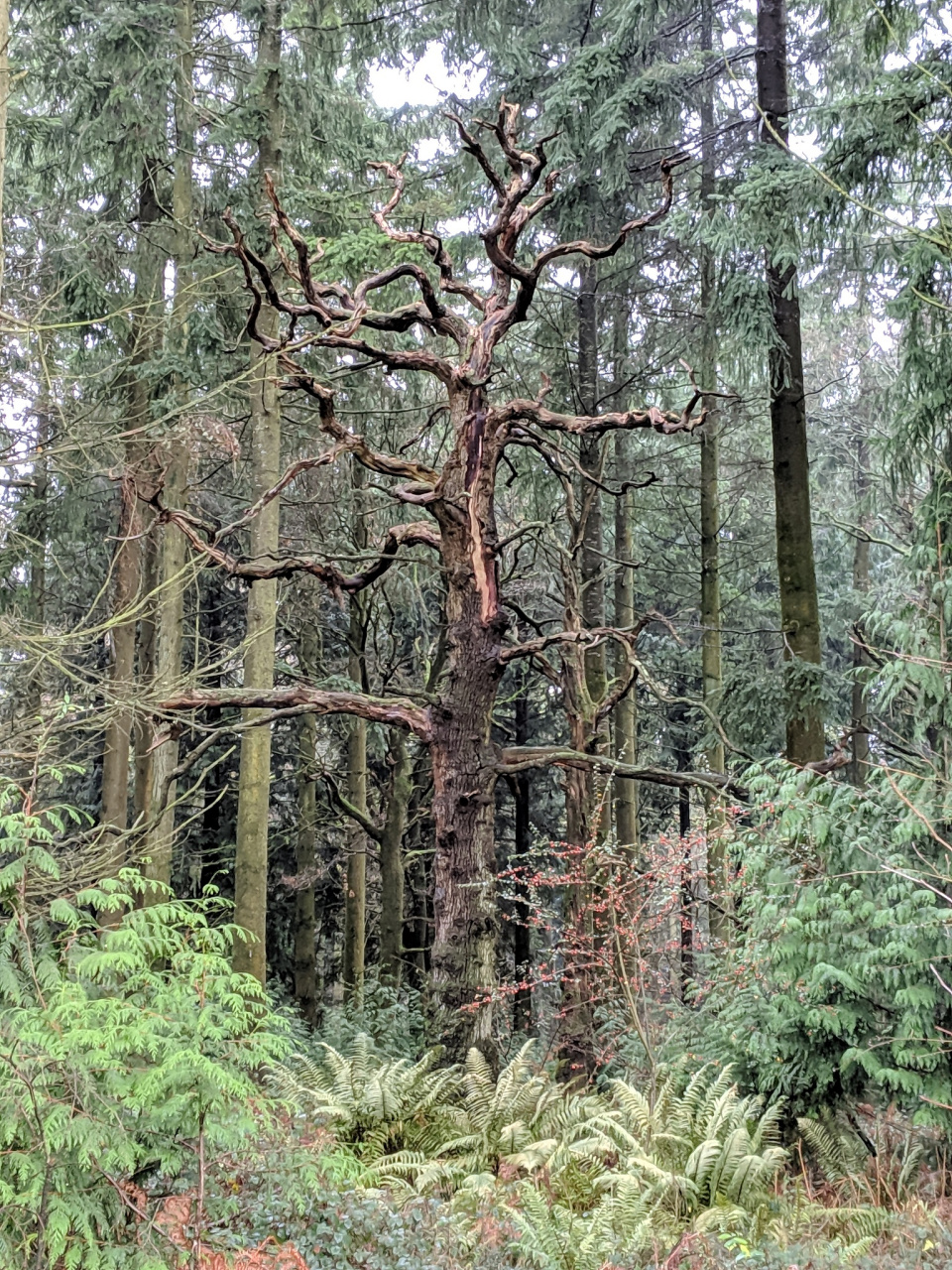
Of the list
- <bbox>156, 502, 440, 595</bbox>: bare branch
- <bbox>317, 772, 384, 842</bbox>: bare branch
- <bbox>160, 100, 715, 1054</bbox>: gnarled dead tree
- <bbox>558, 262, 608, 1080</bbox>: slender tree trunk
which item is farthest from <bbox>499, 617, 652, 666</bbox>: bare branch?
<bbox>317, 772, 384, 842</bbox>: bare branch

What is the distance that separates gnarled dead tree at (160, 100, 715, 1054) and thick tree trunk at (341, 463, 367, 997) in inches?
123

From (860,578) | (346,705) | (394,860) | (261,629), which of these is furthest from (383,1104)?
(860,578)

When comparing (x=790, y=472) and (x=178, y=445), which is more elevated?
(x=178, y=445)

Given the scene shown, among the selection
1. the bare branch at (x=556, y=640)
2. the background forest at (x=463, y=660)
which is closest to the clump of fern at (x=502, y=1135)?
the background forest at (x=463, y=660)

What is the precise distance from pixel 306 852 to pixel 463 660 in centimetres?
729

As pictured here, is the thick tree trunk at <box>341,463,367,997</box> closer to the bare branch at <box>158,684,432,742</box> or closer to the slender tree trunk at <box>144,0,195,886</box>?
the slender tree trunk at <box>144,0,195,886</box>

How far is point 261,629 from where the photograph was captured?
8.61 meters

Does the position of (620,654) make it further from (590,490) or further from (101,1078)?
(101,1078)

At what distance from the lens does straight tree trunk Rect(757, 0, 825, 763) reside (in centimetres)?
806

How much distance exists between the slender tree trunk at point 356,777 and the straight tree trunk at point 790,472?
4467 mm

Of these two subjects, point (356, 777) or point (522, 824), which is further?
point (522, 824)

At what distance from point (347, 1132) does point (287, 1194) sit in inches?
86.1

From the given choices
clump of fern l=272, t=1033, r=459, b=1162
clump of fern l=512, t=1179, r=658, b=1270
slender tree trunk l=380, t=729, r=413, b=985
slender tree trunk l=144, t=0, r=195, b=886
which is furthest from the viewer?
slender tree trunk l=380, t=729, r=413, b=985

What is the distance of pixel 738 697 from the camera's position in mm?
10930
